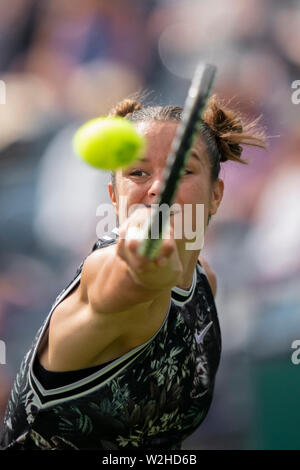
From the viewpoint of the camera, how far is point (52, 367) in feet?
4.65

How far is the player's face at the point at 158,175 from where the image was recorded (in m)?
1.40

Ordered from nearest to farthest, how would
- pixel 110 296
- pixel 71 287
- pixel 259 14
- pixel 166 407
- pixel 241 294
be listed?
pixel 110 296 < pixel 71 287 < pixel 166 407 < pixel 241 294 < pixel 259 14

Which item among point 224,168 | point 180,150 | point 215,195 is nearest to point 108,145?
point 180,150

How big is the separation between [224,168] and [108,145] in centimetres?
246

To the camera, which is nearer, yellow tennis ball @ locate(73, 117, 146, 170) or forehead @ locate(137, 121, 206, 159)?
yellow tennis ball @ locate(73, 117, 146, 170)

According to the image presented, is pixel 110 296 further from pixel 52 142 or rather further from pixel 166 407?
pixel 52 142

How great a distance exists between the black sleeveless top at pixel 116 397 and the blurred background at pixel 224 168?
1.81 metres

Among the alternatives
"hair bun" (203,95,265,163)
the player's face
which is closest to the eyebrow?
the player's face

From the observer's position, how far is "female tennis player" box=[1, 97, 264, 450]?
128 centimetres

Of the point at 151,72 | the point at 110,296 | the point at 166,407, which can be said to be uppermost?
the point at 151,72

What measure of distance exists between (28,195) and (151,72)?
1.15 meters

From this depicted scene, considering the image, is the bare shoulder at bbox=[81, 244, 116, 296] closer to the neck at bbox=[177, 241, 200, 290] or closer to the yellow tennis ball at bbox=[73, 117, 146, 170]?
the yellow tennis ball at bbox=[73, 117, 146, 170]

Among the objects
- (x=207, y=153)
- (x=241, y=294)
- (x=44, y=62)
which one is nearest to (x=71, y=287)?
(x=207, y=153)

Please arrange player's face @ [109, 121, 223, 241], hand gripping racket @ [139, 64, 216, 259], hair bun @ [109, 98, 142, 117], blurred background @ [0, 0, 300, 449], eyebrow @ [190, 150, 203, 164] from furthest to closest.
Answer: blurred background @ [0, 0, 300, 449]
hair bun @ [109, 98, 142, 117]
eyebrow @ [190, 150, 203, 164]
player's face @ [109, 121, 223, 241]
hand gripping racket @ [139, 64, 216, 259]
